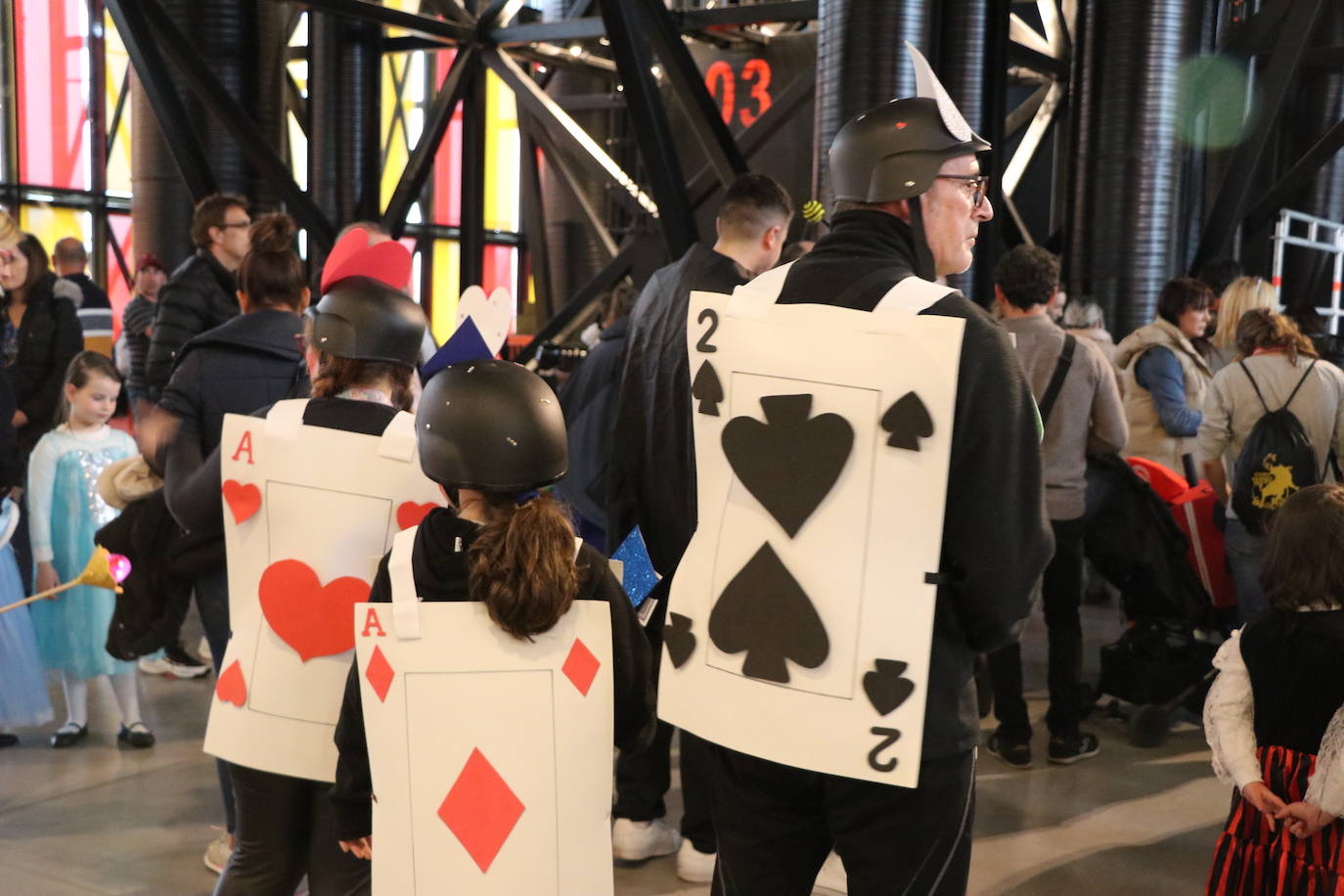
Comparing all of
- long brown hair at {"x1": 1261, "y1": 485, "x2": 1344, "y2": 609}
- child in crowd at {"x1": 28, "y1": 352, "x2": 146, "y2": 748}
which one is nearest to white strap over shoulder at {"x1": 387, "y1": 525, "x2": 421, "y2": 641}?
long brown hair at {"x1": 1261, "y1": 485, "x2": 1344, "y2": 609}

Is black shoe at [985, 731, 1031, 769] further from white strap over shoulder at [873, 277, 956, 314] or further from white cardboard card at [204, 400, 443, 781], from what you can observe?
white strap over shoulder at [873, 277, 956, 314]

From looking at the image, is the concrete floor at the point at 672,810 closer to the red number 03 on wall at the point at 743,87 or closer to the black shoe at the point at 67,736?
the black shoe at the point at 67,736

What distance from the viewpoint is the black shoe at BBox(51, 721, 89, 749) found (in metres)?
4.41

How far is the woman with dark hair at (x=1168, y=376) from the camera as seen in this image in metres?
5.23

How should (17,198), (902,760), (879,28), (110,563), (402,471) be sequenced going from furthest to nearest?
(17,198) → (879,28) → (110,563) → (402,471) → (902,760)

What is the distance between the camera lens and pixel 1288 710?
262 centimetres

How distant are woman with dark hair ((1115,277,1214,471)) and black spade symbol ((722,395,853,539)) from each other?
11.9 ft

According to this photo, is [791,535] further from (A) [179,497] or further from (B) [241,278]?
(B) [241,278]

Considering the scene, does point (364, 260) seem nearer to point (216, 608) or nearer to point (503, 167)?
point (216, 608)

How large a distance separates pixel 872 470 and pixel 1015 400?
0.21 metres

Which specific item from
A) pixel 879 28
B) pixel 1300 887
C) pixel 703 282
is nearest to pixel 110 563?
pixel 703 282

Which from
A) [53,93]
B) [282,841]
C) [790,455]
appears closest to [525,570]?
[790,455]

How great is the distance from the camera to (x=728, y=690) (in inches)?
76.9

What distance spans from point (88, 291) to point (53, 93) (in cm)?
660
